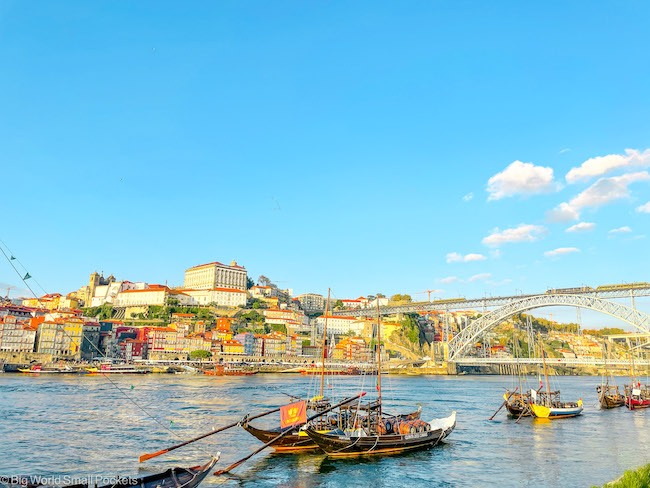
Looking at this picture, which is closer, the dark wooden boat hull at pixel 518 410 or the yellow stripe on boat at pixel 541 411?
the yellow stripe on boat at pixel 541 411

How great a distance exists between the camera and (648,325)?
196ft

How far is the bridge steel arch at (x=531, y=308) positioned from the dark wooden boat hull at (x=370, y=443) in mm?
51472

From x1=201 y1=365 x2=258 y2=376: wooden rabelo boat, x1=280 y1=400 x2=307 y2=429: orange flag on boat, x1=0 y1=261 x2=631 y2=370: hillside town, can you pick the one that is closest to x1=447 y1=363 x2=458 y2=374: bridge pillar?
x1=0 y1=261 x2=631 y2=370: hillside town

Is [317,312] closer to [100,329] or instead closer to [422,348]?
[422,348]

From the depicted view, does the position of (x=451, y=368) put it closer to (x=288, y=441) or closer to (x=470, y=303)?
(x=470, y=303)

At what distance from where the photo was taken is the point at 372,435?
1825cm

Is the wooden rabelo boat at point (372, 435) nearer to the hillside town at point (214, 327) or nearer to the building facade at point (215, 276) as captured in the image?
the hillside town at point (214, 327)

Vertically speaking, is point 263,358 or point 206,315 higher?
point 206,315

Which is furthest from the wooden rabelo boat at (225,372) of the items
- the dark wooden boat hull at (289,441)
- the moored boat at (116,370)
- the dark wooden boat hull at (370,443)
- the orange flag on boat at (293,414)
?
the orange flag on boat at (293,414)

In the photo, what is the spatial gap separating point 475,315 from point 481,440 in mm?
129416

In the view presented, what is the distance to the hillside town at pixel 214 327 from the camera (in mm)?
75188

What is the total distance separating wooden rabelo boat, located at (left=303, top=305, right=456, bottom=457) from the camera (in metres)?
17.3

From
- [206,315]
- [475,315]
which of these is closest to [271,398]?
[206,315]

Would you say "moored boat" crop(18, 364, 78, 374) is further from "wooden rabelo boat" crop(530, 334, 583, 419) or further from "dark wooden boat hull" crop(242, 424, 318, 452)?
"wooden rabelo boat" crop(530, 334, 583, 419)
